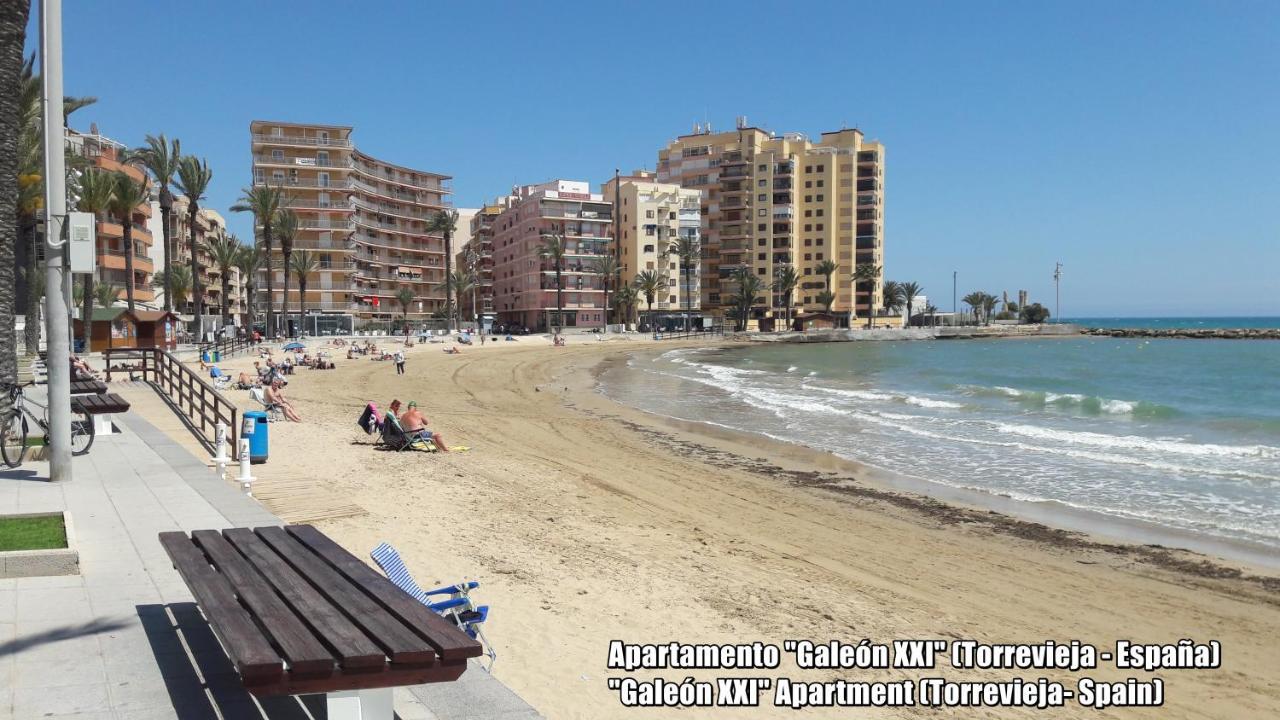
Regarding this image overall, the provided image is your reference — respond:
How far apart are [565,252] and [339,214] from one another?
27.0m

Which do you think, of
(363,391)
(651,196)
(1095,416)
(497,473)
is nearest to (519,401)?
(363,391)

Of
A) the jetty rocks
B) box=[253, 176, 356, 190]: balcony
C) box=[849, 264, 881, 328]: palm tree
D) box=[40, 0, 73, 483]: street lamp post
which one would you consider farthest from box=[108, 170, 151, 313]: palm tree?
the jetty rocks

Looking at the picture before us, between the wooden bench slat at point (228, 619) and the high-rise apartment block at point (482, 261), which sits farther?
the high-rise apartment block at point (482, 261)

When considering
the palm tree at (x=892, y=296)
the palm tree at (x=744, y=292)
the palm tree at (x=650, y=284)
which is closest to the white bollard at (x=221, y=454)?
the palm tree at (x=650, y=284)

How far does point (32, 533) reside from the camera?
7.08 m

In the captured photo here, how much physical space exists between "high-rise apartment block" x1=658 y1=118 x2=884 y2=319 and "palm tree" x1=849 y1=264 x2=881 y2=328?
1.47ft

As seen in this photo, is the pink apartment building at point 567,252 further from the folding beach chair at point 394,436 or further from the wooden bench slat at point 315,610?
the wooden bench slat at point 315,610

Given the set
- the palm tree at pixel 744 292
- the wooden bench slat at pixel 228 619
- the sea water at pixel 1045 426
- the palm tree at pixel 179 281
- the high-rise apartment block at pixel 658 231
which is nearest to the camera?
the wooden bench slat at pixel 228 619

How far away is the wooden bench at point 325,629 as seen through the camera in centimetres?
349

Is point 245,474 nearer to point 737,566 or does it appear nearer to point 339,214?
point 737,566

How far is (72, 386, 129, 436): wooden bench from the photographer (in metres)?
12.5

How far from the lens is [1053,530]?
1334 cm

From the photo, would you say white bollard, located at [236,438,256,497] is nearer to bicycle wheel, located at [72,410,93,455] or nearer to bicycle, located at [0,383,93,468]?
bicycle, located at [0,383,93,468]

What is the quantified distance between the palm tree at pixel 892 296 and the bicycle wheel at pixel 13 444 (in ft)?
427
